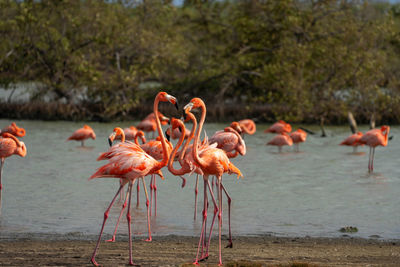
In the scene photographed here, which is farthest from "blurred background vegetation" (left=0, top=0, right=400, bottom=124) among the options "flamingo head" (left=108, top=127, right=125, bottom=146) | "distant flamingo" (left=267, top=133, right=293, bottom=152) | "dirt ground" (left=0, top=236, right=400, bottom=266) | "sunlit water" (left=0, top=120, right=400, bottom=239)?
"dirt ground" (left=0, top=236, right=400, bottom=266)

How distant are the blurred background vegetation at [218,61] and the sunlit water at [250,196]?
6353 millimetres

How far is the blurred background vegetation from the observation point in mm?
21719

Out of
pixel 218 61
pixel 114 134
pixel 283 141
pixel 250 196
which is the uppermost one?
pixel 218 61

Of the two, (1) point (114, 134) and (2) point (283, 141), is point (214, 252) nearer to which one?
(1) point (114, 134)

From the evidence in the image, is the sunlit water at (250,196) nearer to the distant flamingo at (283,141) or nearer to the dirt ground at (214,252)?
the distant flamingo at (283,141)

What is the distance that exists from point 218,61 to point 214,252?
18.5 metres

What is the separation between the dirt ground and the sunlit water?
520 mm

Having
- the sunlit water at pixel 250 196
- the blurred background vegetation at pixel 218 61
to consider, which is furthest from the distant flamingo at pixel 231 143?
the blurred background vegetation at pixel 218 61

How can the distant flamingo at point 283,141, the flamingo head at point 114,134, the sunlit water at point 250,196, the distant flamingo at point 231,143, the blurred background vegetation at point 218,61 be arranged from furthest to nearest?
the blurred background vegetation at point 218,61 → the distant flamingo at point 283,141 → the distant flamingo at point 231,143 → the flamingo head at point 114,134 → the sunlit water at point 250,196

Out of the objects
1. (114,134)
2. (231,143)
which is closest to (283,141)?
(231,143)

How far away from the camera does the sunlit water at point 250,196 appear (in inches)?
302

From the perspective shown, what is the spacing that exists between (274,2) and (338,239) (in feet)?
58.4

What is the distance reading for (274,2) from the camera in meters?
23.6

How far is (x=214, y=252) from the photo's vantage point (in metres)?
6.28
